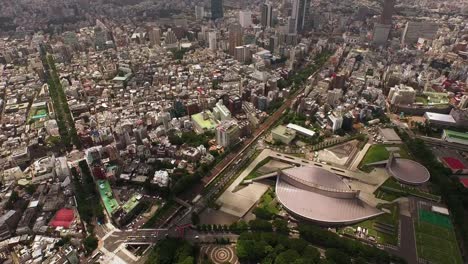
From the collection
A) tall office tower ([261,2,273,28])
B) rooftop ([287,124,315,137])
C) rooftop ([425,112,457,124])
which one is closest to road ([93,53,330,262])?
rooftop ([287,124,315,137])

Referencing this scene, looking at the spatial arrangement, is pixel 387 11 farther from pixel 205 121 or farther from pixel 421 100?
pixel 205 121

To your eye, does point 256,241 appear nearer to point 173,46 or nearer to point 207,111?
point 207,111

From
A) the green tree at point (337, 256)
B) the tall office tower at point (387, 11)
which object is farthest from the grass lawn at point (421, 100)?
the tall office tower at point (387, 11)

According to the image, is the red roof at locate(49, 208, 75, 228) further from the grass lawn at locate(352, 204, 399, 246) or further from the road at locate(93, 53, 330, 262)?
the grass lawn at locate(352, 204, 399, 246)

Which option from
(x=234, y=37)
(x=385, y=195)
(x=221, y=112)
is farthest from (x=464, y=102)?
(x=234, y=37)

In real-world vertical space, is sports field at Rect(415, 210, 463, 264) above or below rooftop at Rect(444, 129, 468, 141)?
below

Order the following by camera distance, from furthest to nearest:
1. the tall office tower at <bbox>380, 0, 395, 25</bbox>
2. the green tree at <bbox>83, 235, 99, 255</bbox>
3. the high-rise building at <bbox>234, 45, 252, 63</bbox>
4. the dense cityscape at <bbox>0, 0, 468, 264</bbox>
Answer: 1. the tall office tower at <bbox>380, 0, 395, 25</bbox>
2. the high-rise building at <bbox>234, 45, 252, 63</bbox>
3. the dense cityscape at <bbox>0, 0, 468, 264</bbox>
4. the green tree at <bbox>83, 235, 99, 255</bbox>

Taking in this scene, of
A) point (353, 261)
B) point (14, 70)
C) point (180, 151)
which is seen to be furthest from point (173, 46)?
point (353, 261)

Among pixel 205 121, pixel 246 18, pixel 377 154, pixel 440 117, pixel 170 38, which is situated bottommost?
pixel 377 154
